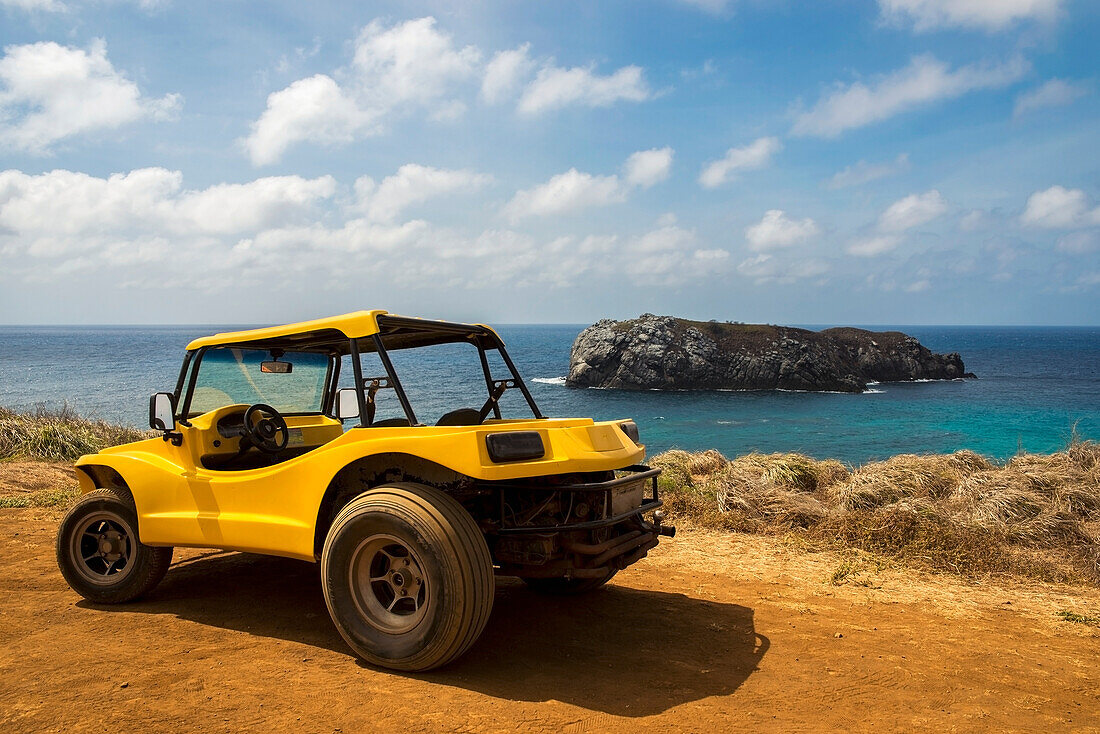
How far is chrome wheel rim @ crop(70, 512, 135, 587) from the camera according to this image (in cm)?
562

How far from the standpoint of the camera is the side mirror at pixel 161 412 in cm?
525

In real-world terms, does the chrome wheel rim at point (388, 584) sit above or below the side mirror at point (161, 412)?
below

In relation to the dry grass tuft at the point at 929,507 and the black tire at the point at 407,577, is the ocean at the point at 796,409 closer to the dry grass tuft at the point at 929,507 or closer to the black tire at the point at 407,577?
the dry grass tuft at the point at 929,507

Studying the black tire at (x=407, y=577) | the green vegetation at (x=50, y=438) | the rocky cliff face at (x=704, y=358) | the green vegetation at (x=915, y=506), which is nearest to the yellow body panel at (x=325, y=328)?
the black tire at (x=407, y=577)

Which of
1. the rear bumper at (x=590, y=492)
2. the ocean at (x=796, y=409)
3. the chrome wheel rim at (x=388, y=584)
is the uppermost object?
the rear bumper at (x=590, y=492)

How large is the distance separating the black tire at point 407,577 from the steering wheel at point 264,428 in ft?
4.29

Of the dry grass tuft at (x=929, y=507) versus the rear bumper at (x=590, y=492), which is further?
the dry grass tuft at (x=929, y=507)

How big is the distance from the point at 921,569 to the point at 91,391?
54229 millimetres

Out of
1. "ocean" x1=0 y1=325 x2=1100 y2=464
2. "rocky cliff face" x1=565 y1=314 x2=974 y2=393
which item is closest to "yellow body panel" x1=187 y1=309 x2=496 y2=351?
"ocean" x1=0 y1=325 x2=1100 y2=464

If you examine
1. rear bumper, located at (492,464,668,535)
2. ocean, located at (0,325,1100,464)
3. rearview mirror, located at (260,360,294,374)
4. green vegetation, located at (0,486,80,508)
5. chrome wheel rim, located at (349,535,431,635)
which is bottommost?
ocean, located at (0,325,1100,464)

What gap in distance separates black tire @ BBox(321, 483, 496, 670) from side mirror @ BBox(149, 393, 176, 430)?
1830 mm

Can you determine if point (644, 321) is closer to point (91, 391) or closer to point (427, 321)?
point (91, 391)

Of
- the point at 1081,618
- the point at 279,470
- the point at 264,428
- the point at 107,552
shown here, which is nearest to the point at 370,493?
the point at 279,470

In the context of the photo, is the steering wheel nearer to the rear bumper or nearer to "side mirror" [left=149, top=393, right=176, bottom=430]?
"side mirror" [left=149, top=393, right=176, bottom=430]
